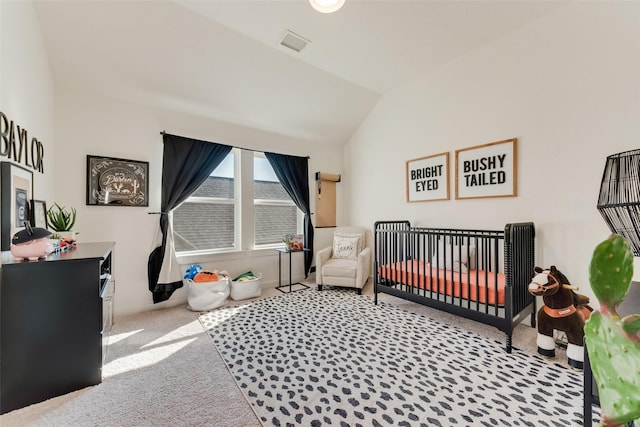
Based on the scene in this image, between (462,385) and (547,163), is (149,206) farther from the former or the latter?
(547,163)

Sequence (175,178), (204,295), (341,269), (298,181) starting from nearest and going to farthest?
(204,295) → (175,178) → (341,269) → (298,181)

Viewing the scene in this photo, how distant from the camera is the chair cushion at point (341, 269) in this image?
11.1ft

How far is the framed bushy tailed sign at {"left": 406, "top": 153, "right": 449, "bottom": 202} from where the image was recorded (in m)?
3.01

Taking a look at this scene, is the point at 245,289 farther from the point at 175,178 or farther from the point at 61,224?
the point at 61,224

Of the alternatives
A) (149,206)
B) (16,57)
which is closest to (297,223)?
(149,206)

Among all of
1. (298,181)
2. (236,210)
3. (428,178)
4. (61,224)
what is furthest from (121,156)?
(428,178)

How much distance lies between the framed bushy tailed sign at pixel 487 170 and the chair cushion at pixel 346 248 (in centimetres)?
155

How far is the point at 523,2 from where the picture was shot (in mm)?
2154

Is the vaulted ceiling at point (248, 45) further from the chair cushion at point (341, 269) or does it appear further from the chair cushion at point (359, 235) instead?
the chair cushion at point (341, 269)

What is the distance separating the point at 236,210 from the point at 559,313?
3.43 meters

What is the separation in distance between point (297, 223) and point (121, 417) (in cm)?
303

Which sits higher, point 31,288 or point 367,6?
point 367,6

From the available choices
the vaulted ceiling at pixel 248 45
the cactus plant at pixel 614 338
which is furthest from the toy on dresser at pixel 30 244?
the cactus plant at pixel 614 338

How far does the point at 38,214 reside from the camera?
1.88m
